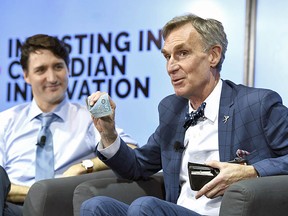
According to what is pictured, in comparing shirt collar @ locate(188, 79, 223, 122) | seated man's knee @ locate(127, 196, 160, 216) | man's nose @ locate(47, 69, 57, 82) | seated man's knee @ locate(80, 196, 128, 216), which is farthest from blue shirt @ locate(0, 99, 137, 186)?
seated man's knee @ locate(127, 196, 160, 216)

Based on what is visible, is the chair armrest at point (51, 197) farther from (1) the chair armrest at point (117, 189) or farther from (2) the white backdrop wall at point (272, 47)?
(2) the white backdrop wall at point (272, 47)

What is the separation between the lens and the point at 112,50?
4246 millimetres

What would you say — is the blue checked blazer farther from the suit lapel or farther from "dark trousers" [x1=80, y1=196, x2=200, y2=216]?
"dark trousers" [x1=80, y1=196, x2=200, y2=216]

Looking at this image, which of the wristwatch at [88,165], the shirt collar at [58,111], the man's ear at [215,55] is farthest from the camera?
the shirt collar at [58,111]

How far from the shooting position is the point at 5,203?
10.1 ft

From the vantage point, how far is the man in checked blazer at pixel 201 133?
8.04ft

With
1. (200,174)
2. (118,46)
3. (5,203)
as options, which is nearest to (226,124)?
(200,174)

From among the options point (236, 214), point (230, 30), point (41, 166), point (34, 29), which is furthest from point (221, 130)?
point (34, 29)

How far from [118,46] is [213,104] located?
1.62 meters

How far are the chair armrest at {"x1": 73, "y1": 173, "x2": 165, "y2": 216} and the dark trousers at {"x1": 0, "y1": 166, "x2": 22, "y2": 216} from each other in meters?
0.40

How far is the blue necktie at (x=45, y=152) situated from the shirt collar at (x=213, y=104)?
107 centimetres

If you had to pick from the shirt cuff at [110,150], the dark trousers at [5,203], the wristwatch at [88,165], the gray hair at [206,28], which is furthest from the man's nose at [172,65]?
the dark trousers at [5,203]

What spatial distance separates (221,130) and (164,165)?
337 mm

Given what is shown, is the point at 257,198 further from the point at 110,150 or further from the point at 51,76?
the point at 51,76
